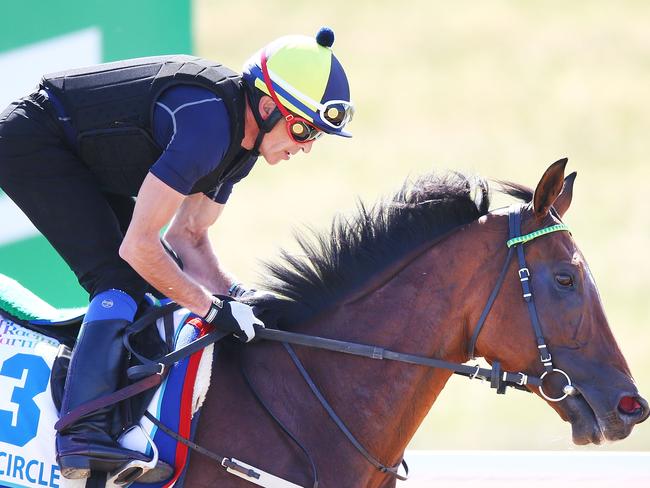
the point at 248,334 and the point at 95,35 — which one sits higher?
the point at 95,35

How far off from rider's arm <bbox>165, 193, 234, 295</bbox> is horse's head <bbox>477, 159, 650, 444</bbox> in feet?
4.15

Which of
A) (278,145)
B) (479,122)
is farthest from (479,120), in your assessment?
(278,145)

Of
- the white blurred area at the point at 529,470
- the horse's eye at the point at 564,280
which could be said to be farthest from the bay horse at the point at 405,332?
the white blurred area at the point at 529,470

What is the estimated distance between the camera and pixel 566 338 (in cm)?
367

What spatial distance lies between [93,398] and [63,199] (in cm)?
75

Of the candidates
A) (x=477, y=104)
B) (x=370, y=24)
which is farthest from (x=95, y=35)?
(x=370, y=24)

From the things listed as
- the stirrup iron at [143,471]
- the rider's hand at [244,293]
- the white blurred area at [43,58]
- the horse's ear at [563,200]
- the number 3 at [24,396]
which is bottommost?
the stirrup iron at [143,471]

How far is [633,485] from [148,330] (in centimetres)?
289

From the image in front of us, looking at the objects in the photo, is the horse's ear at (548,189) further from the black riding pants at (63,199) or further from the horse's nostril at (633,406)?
the black riding pants at (63,199)

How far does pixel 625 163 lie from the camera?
1686 cm

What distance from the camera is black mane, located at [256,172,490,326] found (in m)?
3.93

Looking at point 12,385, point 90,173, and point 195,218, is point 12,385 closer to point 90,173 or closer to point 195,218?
point 90,173

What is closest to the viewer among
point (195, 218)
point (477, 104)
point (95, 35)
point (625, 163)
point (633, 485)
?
point (195, 218)

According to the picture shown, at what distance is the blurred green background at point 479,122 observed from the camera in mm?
12688
